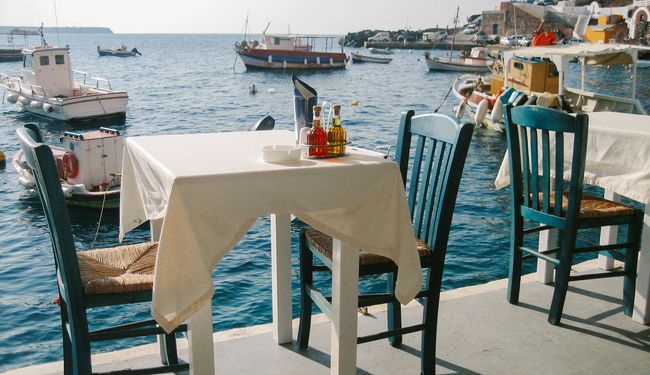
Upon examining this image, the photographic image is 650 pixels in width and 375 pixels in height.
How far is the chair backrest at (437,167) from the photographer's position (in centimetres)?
241

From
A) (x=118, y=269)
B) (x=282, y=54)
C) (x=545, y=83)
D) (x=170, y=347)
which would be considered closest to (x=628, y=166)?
(x=170, y=347)

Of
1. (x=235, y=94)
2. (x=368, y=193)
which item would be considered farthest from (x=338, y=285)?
(x=235, y=94)

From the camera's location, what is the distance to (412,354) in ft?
9.16

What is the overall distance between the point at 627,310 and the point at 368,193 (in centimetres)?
172

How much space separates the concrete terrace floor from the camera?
267cm

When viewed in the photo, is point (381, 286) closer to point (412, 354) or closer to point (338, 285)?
point (412, 354)

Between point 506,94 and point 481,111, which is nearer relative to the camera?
point 506,94

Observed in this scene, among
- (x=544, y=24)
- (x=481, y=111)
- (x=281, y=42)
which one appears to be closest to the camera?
(x=481, y=111)

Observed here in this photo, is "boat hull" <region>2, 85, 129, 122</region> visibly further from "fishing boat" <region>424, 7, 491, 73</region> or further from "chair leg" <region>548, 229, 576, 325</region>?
"fishing boat" <region>424, 7, 491, 73</region>

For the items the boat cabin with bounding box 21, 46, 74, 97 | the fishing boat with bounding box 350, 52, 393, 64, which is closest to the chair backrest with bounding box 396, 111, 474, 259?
the boat cabin with bounding box 21, 46, 74, 97

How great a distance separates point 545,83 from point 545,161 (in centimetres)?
1333

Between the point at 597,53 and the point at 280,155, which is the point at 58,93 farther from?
the point at 280,155

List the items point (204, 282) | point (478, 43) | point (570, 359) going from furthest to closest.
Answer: point (478, 43) → point (570, 359) → point (204, 282)

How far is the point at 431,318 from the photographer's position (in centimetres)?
255
